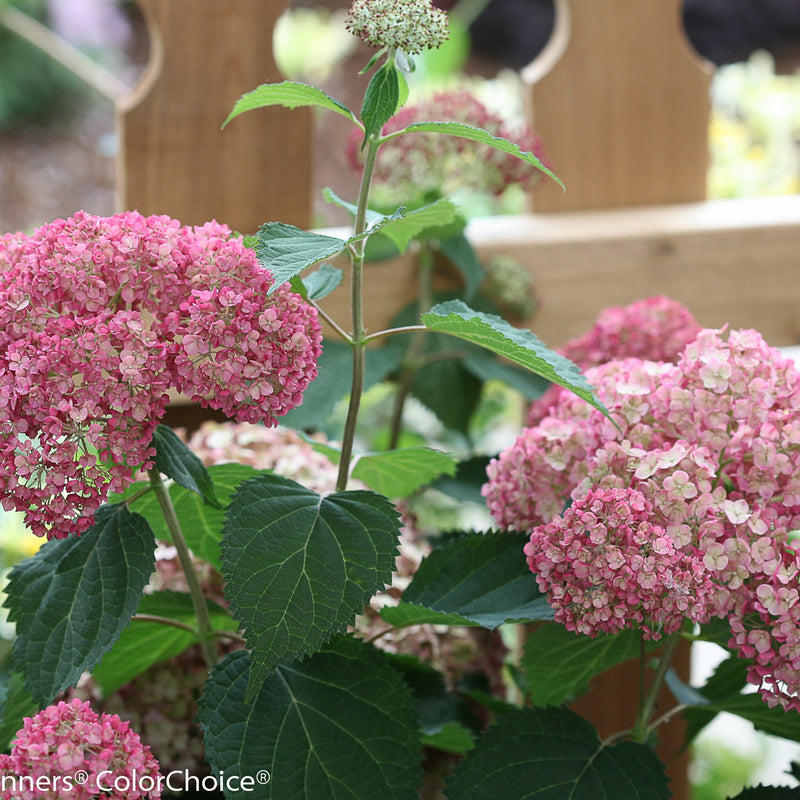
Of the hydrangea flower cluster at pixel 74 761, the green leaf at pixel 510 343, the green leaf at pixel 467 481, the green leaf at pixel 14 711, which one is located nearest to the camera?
the hydrangea flower cluster at pixel 74 761

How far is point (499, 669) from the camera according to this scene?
3.46 feet

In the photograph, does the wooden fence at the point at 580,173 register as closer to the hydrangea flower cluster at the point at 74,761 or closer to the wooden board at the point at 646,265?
the wooden board at the point at 646,265

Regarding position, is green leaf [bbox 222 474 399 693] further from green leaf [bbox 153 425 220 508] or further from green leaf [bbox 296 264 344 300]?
green leaf [bbox 296 264 344 300]

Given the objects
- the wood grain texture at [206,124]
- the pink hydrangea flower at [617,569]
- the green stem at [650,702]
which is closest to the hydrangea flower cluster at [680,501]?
the pink hydrangea flower at [617,569]

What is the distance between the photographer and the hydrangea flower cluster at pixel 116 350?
588mm

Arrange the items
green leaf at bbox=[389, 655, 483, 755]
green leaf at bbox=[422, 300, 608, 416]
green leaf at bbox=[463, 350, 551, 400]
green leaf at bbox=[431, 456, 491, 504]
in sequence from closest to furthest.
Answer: green leaf at bbox=[422, 300, 608, 416] < green leaf at bbox=[389, 655, 483, 755] < green leaf at bbox=[431, 456, 491, 504] < green leaf at bbox=[463, 350, 551, 400]

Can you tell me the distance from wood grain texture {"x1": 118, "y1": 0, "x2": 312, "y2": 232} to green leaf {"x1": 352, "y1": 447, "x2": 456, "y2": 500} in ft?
1.36

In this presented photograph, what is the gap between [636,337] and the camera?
923 mm

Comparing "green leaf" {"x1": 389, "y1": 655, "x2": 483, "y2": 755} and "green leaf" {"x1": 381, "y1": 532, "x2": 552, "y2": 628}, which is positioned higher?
"green leaf" {"x1": 381, "y1": 532, "x2": 552, "y2": 628}

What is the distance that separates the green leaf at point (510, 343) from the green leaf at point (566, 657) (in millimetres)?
220

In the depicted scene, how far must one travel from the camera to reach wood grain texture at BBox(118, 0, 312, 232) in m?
1.06

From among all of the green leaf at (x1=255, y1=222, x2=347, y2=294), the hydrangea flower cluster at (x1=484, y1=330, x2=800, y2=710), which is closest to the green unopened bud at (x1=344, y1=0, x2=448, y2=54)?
the green leaf at (x1=255, y1=222, x2=347, y2=294)

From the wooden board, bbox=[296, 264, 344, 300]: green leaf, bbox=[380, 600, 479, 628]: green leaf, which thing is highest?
the wooden board

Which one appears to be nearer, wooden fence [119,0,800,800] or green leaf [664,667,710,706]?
green leaf [664,667,710,706]
